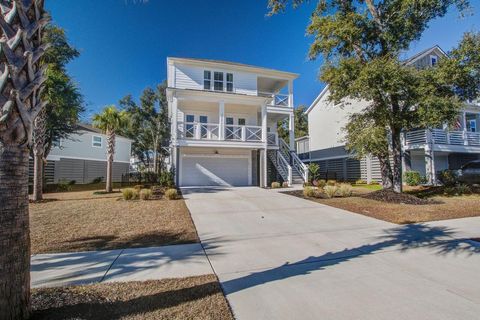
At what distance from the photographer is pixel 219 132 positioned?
15281 mm

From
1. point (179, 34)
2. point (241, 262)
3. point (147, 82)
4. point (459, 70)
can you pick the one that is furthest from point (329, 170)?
point (147, 82)

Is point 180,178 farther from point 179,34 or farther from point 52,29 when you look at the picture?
point 52,29

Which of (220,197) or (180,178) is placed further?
(180,178)

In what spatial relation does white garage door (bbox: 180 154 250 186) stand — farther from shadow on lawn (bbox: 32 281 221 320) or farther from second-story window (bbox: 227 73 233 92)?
shadow on lawn (bbox: 32 281 221 320)

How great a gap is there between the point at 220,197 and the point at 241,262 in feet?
24.0

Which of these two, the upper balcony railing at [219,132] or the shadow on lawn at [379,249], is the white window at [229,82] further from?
the shadow on lawn at [379,249]

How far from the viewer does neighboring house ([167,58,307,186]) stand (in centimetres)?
1577

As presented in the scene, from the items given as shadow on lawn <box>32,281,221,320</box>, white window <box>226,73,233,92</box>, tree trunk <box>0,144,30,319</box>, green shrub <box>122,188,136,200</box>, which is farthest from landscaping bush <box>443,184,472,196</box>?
tree trunk <box>0,144,30,319</box>

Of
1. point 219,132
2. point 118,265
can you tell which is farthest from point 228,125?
point 118,265

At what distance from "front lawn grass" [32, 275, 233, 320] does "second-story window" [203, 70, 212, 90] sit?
52.8 ft

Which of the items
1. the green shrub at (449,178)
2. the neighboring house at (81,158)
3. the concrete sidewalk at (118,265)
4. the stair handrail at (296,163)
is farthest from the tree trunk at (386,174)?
the neighboring house at (81,158)

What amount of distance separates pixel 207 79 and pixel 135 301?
664 inches

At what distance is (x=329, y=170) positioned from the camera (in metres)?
23.9

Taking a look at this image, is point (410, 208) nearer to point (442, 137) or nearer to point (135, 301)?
point (135, 301)
